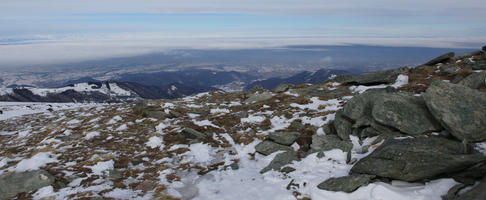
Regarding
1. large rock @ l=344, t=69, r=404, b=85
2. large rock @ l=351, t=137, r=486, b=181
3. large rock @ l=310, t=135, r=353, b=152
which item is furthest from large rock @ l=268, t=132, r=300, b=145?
large rock @ l=344, t=69, r=404, b=85

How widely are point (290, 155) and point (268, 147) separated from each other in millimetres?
2243

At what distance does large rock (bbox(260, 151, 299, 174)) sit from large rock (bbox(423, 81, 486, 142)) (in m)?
7.97

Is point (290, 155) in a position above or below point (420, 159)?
below

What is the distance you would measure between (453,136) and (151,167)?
17.6m

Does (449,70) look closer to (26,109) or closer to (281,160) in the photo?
(281,160)

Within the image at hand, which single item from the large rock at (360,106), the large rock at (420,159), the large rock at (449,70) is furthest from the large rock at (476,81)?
the large rock at (420,159)

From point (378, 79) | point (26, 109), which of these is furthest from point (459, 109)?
point (26, 109)

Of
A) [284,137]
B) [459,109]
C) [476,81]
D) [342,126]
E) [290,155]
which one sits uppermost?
[476,81]

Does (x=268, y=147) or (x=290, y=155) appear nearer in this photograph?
(x=290, y=155)

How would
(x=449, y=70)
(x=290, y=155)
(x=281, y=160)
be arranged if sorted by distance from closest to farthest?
(x=281, y=160) → (x=290, y=155) → (x=449, y=70)

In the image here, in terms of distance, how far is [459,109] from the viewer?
11.7 m

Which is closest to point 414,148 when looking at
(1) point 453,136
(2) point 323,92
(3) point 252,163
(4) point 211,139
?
(1) point 453,136

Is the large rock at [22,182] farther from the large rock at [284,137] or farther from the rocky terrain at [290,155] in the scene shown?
the large rock at [284,137]

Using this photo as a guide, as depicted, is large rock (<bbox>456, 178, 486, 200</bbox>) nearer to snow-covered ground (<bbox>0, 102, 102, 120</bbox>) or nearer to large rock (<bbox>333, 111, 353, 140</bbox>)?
large rock (<bbox>333, 111, 353, 140</bbox>)
